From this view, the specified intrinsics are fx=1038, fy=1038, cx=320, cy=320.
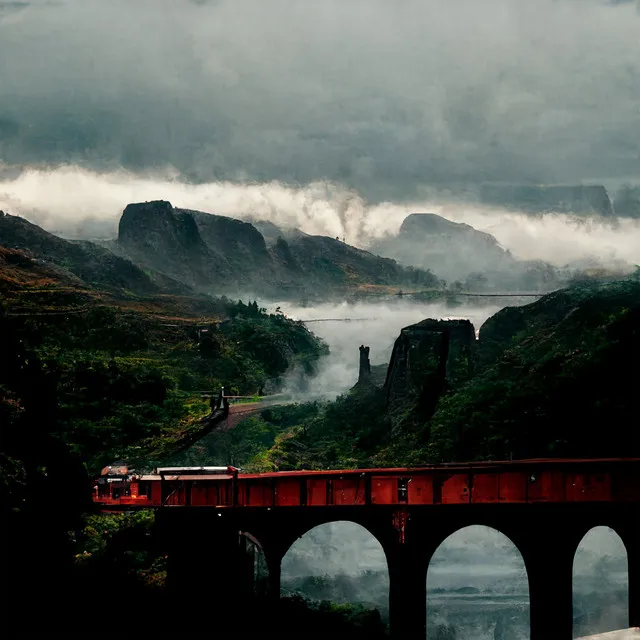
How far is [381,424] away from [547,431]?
1291 cm

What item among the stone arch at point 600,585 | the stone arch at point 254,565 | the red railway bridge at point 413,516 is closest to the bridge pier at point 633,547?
the red railway bridge at point 413,516

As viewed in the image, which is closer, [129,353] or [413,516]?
[413,516]

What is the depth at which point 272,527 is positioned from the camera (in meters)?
31.3

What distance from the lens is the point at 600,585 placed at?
42.6 metres

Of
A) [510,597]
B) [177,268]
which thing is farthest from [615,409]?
[177,268]

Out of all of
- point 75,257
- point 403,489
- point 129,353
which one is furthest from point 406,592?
point 75,257

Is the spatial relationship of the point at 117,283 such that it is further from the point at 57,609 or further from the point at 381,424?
the point at 57,609

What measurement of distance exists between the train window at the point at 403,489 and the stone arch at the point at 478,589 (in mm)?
10677

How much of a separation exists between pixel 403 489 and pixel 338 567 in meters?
14.8

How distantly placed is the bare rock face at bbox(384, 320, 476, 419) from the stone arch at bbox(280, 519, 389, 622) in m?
7.80

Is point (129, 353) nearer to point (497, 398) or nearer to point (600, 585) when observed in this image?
point (497, 398)

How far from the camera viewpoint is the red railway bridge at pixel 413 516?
3094 cm

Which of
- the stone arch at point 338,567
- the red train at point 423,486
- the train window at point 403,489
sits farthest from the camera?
the stone arch at point 338,567

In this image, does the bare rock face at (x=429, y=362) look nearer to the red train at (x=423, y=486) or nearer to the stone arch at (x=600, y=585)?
the stone arch at (x=600, y=585)
